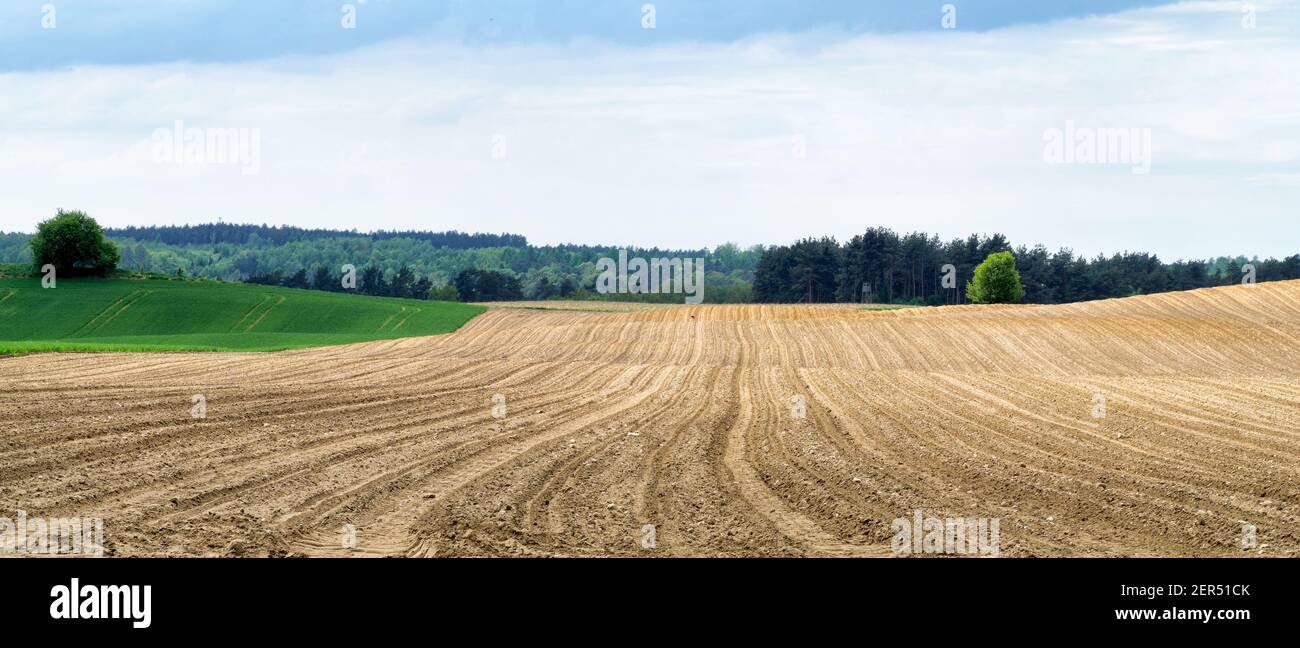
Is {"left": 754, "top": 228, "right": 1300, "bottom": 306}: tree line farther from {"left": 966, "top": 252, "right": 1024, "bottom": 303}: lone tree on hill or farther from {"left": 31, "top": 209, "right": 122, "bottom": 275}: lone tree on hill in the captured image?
{"left": 31, "top": 209, "right": 122, "bottom": 275}: lone tree on hill

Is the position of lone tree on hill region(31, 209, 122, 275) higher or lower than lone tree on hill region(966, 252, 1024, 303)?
higher

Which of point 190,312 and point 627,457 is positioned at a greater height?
point 190,312

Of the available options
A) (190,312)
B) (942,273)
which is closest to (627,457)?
(190,312)

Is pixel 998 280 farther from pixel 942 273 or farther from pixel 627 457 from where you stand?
pixel 627 457

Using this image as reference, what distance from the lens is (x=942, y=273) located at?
138m

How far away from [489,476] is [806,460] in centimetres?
506

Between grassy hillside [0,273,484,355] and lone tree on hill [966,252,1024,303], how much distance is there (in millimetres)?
54249

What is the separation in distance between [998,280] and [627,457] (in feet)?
339

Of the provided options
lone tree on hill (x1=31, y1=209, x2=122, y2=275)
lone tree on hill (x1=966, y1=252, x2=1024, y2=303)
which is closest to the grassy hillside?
lone tree on hill (x1=31, y1=209, x2=122, y2=275)

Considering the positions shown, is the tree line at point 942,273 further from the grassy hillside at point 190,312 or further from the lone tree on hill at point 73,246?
the lone tree on hill at point 73,246

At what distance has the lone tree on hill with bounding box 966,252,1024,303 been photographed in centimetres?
11406

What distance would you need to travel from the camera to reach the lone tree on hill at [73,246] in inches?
3935
